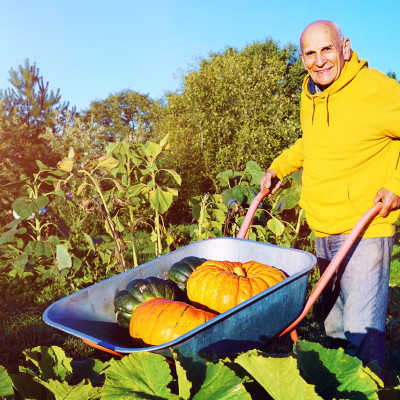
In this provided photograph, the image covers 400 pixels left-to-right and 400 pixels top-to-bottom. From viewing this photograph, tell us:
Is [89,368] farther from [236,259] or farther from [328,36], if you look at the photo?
[328,36]

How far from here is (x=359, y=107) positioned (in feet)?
6.40

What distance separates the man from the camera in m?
1.93

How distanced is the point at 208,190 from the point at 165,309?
8219mm

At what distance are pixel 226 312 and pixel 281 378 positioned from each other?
2.08 feet

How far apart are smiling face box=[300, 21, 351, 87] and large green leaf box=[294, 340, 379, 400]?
1.50 metres

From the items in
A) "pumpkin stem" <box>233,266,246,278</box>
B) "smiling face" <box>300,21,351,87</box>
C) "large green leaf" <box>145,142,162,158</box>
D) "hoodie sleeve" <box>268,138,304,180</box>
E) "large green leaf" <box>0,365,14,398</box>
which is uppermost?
"smiling face" <box>300,21,351,87</box>

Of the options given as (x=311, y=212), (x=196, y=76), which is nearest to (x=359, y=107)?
(x=311, y=212)

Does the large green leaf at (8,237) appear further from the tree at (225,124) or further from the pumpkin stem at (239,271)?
the tree at (225,124)

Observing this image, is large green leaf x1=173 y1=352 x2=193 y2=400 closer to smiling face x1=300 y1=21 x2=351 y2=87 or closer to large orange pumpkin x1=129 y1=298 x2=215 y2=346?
large orange pumpkin x1=129 y1=298 x2=215 y2=346

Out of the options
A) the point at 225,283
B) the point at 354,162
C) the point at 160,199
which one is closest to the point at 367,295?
the point at 354,162

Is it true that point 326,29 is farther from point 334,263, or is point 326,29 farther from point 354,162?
point 334,263

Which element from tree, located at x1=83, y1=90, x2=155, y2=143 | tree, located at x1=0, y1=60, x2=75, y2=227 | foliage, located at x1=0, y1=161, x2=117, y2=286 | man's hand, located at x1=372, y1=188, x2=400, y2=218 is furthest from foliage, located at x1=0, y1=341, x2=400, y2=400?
tree, located at x1=83, y1=90, x2=155, y2=143

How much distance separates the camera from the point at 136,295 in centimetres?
170

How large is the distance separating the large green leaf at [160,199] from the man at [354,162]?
1.45 metres
